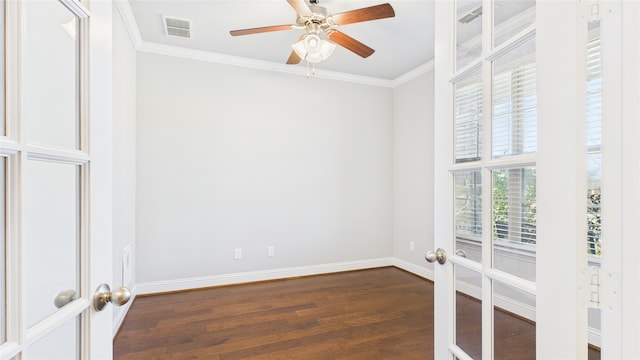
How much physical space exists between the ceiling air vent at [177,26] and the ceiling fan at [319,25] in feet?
2.38

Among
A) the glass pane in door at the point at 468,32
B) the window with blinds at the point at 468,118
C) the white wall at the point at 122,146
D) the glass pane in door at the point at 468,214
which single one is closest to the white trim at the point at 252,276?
the white wall at the point at 122,146

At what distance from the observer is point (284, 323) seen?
2.40 metres

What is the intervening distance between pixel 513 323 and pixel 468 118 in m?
0.66

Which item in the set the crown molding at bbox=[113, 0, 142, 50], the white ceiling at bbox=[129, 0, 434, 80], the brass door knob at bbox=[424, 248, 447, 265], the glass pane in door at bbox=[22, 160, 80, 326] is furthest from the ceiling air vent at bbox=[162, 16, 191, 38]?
the brass door knob at bbox=[424, 248, 447, 265]

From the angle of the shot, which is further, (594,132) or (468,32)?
(468,32)

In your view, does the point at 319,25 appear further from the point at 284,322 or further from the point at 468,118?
the point at 284,322

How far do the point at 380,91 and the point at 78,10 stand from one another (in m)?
3.69

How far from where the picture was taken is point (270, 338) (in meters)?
2.17

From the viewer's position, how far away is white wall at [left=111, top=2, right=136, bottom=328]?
2.19 metres

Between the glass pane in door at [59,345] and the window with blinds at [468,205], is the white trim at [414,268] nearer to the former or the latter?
the window with blinds at [468,205]

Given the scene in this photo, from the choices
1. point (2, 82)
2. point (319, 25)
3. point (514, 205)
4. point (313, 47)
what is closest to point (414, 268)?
point (313, 47)

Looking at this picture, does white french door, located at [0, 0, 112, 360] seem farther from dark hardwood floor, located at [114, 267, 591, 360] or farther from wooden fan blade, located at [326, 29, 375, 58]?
wooden fan blade, located at [326, 29, 375, 58]

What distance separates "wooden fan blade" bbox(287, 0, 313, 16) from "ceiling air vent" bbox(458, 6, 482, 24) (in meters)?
1.13

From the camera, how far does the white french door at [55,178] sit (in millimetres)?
538
